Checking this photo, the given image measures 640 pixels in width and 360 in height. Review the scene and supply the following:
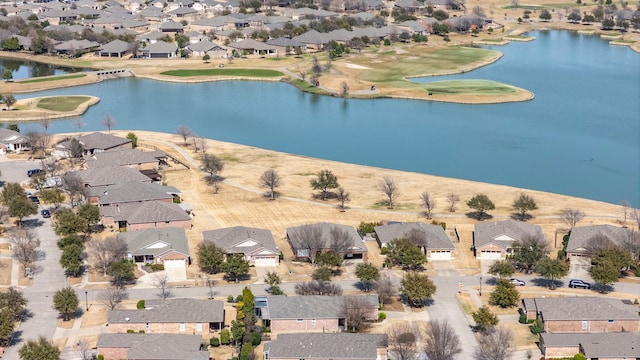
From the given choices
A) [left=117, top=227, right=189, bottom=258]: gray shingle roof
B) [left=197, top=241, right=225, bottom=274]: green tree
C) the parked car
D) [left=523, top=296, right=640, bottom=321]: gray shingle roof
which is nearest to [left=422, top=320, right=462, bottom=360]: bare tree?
[left=523, top=296, right=640, bottom=321]: gray shingle roof

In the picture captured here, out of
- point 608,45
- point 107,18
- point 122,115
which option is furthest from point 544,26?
point 122,115

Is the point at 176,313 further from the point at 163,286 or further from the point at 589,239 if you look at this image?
the point at 589,239

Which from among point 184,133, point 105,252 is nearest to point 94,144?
point 184,133

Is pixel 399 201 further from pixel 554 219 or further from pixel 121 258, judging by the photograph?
pixel 121 258

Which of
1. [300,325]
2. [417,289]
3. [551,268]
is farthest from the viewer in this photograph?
[551,268]

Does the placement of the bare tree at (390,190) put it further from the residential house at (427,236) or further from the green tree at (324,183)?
the residential house at (427,236)
